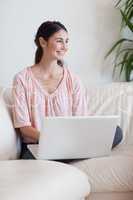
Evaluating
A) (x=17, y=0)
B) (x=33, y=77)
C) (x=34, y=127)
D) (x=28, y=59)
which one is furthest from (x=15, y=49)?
(x=34, y=127)

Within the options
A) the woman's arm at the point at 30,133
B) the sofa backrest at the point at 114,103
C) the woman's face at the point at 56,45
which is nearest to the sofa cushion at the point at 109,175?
the woman's arm at the point at 30,133

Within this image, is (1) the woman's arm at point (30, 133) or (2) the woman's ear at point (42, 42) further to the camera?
(2) the woman's ear at point (42, 42)

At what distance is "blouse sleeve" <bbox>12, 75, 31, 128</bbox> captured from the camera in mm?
2018

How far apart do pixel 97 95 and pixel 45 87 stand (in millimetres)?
383

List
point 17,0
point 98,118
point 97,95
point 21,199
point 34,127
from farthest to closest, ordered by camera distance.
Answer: point 17,0, point 97,95, point 34,127, point 98,118, point 21,199

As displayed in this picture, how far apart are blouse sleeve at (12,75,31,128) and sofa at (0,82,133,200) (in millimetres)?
38

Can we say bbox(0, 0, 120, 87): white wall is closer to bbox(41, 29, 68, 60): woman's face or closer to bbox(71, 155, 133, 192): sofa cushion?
bbox(41, 29, 68, 60): woman's face

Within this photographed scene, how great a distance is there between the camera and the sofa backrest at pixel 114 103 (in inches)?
90.9

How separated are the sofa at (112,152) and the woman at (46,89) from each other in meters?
0.08

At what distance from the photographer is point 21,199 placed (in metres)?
1.37

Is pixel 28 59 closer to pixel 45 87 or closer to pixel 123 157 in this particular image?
pixel 45 87

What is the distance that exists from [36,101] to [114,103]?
0.50m

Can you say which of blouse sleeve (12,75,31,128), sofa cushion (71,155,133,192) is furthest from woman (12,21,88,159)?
sofa cushion (71,155,133,192)

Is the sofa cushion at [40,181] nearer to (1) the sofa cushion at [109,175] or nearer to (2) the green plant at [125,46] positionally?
(1) the sofa cushion at [109,175]
